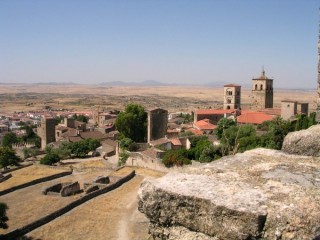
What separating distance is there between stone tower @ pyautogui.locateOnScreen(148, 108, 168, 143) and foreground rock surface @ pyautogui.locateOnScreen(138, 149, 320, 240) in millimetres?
39288

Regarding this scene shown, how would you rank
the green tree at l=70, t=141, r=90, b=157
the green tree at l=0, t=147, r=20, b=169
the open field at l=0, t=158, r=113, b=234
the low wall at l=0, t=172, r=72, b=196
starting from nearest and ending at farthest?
1. the open field at l=0, t=158, r=113, b=234
2. the low wall at l=0, t=172, r=72, b=196
3. the green tree at l=0, t=147, r=20, b=169
4. the green tree at l=70, t=141, r=90, b=157

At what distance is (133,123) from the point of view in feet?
157

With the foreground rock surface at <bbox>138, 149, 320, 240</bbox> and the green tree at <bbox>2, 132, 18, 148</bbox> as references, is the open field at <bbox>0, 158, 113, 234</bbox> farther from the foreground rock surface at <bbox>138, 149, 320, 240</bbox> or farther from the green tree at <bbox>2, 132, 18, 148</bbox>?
the green tree at <bbox>2, 132, 18, 148</bbox>

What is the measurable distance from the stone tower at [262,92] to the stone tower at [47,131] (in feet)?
115

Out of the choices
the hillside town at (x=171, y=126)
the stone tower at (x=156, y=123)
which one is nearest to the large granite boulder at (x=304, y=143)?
the hillside town at (x=171, y=126)

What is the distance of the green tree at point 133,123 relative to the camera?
156 ft

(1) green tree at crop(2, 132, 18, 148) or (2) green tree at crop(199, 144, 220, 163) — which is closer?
(2) green tree at crop(199, 144, 220, 163)

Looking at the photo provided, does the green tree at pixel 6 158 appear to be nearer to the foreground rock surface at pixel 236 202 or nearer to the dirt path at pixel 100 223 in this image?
the dirt path at pixel 100 223

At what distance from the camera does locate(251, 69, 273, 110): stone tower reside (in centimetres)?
6338

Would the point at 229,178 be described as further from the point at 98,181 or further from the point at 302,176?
the point at 98,181

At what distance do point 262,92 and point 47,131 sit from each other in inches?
1462

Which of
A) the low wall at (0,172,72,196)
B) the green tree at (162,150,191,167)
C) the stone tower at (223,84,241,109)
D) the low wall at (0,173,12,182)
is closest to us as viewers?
the low wall at (0,172,72,196)

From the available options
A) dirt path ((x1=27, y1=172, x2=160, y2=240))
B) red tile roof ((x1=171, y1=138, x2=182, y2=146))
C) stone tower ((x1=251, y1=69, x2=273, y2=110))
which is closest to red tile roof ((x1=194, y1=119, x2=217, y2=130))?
red tile roof ((x1=171, y1=138, x2=182, y2=146))

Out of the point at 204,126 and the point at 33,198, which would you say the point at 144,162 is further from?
the point at 204,126
